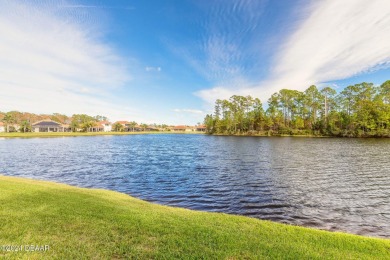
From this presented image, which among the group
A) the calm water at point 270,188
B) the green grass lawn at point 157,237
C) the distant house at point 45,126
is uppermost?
the distant house at point 45,126

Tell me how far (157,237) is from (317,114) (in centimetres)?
10401

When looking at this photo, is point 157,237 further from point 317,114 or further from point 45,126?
point 45,126

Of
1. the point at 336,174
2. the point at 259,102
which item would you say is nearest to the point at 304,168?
the point at 336,174

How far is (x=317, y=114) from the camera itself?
93.1 meters

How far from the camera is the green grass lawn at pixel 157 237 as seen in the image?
17.1ft

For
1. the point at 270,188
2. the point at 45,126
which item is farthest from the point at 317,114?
the point at 45,126

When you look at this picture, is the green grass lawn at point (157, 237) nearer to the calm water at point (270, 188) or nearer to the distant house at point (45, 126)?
the calm water at point (270, 188)

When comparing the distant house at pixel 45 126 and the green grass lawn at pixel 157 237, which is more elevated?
the distant house at pixel 45 126

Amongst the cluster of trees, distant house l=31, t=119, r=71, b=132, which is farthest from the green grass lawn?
distant house l=31, t=119, r=71, b=132

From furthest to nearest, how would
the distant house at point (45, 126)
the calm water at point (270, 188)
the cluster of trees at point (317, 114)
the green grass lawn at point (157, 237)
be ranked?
1. the distant house at point (45, 126)
2. the cluster of trees at point (317, 114)
3. the calm water at point (270, 188)
4. the green grass lawn at point (157, 237)

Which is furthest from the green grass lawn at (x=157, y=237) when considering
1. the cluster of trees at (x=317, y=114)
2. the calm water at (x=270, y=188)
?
the cluster of trees at (x=317, y=114)

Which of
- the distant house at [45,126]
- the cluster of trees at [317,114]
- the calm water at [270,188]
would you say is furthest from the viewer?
the distant house at [45,126]

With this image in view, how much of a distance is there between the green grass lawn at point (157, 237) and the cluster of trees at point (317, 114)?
87304 mm

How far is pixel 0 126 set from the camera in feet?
445
